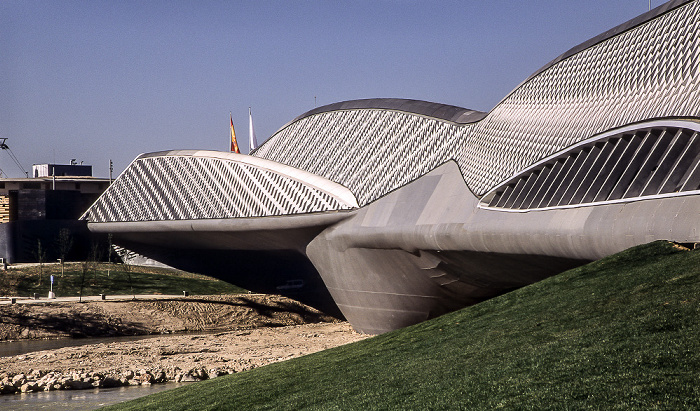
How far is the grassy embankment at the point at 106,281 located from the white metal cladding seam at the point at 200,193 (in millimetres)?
4044

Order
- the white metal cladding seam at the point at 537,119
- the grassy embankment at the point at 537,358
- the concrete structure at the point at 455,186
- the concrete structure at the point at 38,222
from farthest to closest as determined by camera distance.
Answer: the concrete structure at the point at 38,222 < the white metal cladding seam at the point at 537,119 < the concrete structure at the point at 455,186 < the grassy embankment at the point at 537,358

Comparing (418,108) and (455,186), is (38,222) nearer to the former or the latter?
(418,108)

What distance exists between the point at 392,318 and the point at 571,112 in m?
12.1

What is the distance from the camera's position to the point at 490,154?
28.3 metres

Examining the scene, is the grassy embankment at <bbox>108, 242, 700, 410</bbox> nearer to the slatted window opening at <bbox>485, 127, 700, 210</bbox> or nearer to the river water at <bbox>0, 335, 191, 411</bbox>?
the slatted window opening at <bbox>485, 127, 700, 210</bbox>

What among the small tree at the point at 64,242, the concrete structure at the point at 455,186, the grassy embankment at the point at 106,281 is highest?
the concrete structure at the point at 455,186

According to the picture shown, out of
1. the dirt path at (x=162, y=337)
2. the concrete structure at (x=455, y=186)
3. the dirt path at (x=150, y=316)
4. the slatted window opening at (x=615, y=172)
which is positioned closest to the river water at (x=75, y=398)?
the dirt path at (x=162, y=337)

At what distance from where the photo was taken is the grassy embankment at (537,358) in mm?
8586

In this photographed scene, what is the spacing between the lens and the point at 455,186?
28.2m

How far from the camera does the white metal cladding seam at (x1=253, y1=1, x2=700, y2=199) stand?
21.4 meters

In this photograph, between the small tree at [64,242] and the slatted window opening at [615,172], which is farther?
the small tree at [64,242]

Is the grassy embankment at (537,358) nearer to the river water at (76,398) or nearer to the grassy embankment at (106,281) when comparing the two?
the river water at (76,398)

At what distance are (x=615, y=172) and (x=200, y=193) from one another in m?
29.6

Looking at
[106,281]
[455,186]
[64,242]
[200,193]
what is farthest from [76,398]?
[64,242]
